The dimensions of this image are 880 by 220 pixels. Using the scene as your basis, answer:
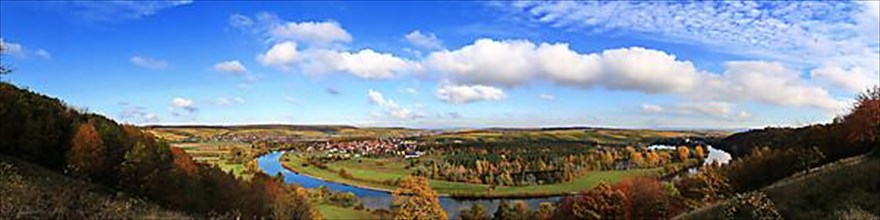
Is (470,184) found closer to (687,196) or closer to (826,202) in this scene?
(687,196)

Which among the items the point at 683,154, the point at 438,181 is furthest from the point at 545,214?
the point at 683,154

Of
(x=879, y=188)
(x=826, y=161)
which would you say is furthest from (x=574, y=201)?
(x=879, y=188)

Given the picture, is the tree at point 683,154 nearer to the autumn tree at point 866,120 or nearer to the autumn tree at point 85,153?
the autumn tree at point 866,120

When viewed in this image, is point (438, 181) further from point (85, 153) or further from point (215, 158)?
point (85, 153)

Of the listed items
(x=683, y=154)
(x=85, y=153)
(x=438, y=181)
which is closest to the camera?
(x=85, y=153)

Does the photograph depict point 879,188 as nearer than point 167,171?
Yes

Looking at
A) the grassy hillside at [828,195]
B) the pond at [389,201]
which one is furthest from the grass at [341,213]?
the grassy hillside at [828,195]

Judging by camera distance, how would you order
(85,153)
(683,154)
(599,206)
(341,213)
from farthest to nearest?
(683,154), (341,213), (599,206), (85,153)
